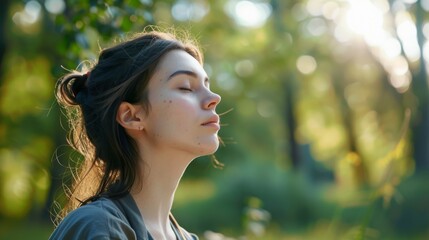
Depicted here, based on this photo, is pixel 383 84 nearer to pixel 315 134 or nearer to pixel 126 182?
pixel 315 134

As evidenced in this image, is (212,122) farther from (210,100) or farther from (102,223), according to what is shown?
(102,223)

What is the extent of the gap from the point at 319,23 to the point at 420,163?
253 inches

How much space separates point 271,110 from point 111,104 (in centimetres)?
1959

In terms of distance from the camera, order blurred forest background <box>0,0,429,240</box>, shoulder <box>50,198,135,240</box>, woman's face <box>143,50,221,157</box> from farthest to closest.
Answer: blurred forest background <box>0,0,429,240</box> < woman's face <box>143,50,221,157</box> < shoulder <box>50,198,135,240</box>

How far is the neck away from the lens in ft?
7.63

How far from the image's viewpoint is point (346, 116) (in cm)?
2192

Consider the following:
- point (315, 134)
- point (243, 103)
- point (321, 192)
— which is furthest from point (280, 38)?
point (315, 134)

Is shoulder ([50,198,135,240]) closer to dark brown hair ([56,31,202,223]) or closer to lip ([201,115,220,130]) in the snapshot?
dark brown hair ([56,31,202,223])

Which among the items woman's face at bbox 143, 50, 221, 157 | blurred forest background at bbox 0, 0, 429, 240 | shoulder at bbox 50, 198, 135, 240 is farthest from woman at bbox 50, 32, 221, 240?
blurred forest background at bbox 0, 0, 429, 240

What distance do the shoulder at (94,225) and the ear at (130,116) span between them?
1.03ft

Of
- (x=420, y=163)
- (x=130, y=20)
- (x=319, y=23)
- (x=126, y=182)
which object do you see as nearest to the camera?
(x=126, y=182)

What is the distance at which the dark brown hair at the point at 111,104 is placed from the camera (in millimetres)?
2352

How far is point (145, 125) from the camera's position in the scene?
2.37 metres

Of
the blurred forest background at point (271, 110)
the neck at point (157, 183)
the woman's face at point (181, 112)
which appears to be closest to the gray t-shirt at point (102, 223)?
the neck at point (157, 183)
